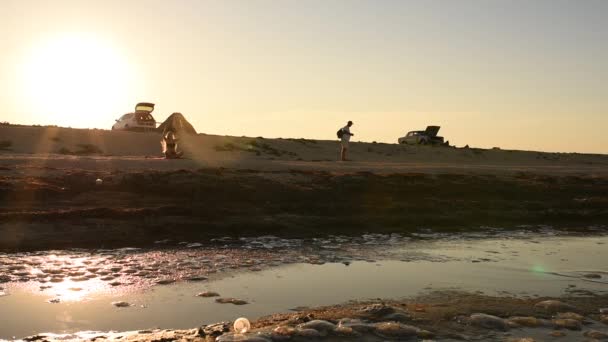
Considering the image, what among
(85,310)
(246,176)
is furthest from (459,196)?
(85,310)

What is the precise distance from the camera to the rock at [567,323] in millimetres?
4633

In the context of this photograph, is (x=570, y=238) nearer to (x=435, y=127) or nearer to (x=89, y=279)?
(x=89, y=279)

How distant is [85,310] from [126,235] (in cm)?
356

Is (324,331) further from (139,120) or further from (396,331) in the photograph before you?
(139,120)

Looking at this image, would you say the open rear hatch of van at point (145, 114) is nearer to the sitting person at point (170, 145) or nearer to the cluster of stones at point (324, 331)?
the sitting person at point (170, 145)

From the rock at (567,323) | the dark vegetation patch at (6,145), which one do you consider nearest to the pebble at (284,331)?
the rock at (567,323)

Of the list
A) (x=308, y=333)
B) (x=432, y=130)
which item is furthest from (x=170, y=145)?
(x=432, y=130)

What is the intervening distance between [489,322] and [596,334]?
2.40ft

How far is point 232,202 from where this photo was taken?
11.0 m

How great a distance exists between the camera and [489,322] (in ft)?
15.3

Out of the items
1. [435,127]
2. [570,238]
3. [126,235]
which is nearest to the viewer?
[126,235]

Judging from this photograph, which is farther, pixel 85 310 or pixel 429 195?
pixel 429 195

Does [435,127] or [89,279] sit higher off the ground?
[435,127]

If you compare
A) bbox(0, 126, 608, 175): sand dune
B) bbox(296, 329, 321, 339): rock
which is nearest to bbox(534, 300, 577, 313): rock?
bbox(296, 329, 321, 339): rock
